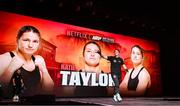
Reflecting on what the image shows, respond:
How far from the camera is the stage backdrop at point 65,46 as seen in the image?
8.67 meters

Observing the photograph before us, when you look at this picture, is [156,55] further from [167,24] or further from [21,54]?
[21,54]

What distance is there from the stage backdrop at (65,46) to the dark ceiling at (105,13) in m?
0.26

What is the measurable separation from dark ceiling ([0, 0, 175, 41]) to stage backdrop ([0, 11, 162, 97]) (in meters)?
0.26

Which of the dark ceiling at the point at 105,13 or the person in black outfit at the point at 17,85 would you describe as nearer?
the person in black outfit at the point at 17,85

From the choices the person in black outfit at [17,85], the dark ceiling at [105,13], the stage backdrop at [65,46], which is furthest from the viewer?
the dark ceiling at [105,13]

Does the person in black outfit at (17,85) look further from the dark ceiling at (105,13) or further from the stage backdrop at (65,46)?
the dark ceiling at (105,13)

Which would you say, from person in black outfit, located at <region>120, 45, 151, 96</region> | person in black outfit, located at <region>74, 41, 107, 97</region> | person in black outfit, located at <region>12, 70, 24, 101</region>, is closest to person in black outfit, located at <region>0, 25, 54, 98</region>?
person in black outfit, located at <region>12, 70, 24, 101</region>

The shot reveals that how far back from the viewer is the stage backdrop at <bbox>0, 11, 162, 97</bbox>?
28.5 ft

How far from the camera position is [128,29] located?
38.2ft

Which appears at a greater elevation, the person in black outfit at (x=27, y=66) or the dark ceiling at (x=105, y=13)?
the dark ceiling at (x=105, y=13)

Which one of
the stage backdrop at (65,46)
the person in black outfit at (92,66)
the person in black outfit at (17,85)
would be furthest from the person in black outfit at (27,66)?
the person in black outfit at (92,66)

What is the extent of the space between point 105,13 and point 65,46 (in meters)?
1.99

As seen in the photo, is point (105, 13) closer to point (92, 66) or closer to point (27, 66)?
point (92, 66)

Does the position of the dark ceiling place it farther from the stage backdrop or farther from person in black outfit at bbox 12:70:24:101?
person in black outfit at bbox 12:70:24:101
